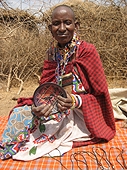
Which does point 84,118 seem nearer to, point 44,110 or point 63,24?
point 44,110

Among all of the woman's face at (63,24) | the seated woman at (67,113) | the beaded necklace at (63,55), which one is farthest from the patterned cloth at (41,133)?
the woman's face at (63,24)

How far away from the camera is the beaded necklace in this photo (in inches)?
72.4

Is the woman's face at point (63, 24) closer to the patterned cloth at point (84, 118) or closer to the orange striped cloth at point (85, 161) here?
the patterned cloth at point (84, 118)

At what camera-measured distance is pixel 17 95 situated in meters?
4.89

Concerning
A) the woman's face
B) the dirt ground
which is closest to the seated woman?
the woman's face

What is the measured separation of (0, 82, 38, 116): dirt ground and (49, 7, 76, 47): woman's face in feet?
7.85

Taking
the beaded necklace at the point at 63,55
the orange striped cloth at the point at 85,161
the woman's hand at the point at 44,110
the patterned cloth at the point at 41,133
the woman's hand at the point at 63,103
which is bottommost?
the orange striped cloth at the point at 85,161

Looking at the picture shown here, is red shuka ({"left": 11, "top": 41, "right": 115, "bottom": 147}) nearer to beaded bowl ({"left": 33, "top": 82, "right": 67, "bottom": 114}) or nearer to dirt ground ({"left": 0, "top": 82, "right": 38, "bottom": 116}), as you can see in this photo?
beaded bowl ({"left": 33, "top": 82, "right": 67, "bottom": 114})

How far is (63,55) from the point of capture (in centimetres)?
189

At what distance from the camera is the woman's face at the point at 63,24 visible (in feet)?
5.64

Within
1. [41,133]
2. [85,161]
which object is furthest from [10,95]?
[85,161]

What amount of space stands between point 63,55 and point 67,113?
1.67 feet

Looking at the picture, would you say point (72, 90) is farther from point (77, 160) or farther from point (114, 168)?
point (114, 168)

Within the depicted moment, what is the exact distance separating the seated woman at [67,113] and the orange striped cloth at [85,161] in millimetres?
A: 49
